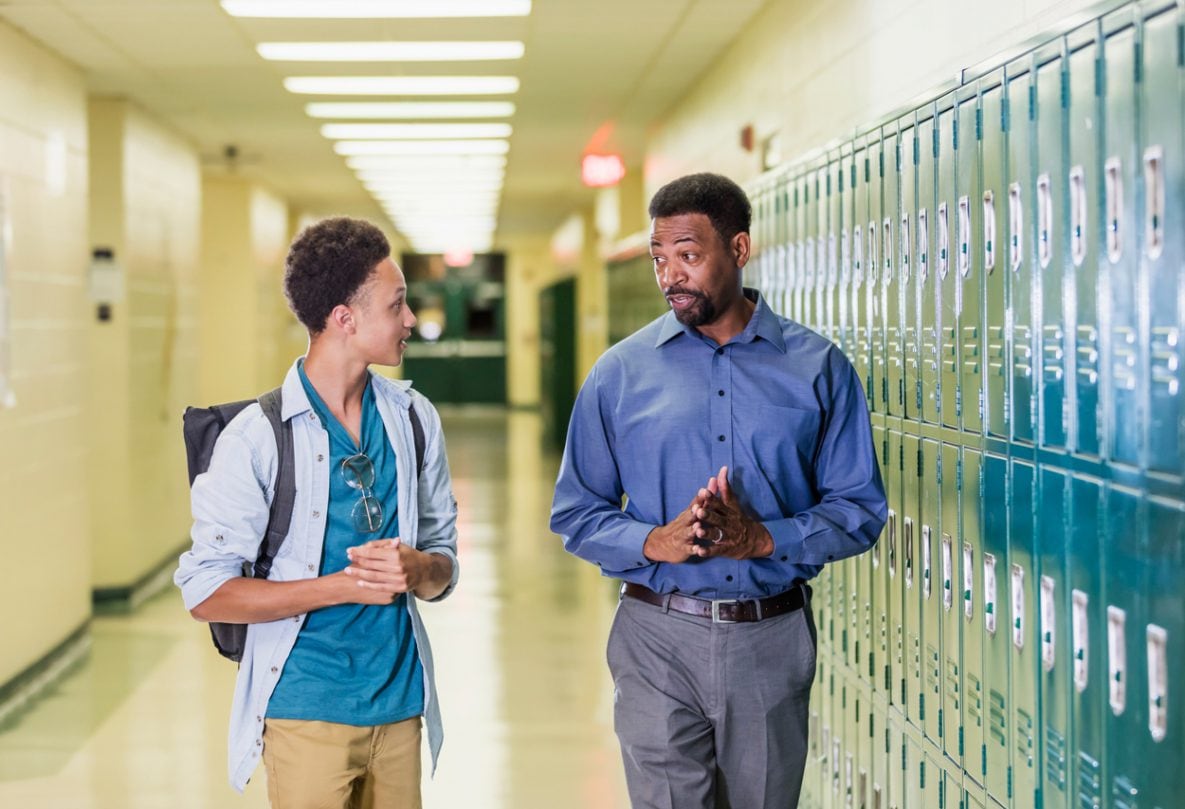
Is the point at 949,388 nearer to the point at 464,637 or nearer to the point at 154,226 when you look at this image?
the point at 464,637

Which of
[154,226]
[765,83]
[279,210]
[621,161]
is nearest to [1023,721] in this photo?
[765,83]

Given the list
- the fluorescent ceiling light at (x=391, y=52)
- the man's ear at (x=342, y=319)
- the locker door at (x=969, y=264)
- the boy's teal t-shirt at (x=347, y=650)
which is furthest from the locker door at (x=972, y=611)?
the fluorescent ceiling light at (x=391, y=52)

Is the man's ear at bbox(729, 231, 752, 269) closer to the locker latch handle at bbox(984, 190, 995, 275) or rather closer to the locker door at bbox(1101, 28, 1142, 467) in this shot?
the locker latch handle at bbox(984, 190, 995, 275)

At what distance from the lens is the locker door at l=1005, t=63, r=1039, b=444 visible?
2496 mm

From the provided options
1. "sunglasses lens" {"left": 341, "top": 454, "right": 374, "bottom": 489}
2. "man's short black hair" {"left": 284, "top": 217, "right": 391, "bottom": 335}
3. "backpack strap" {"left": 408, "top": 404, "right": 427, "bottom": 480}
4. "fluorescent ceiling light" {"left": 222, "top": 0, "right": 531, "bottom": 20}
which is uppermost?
"fluorescent ceiling light" {"left": 222, "top": 0, "right": 531, "bottom": 20}

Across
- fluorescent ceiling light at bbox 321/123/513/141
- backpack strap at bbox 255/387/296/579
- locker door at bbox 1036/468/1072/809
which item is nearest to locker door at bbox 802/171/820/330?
locker door at bbox 1036/468/1072/809

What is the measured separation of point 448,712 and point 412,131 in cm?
545

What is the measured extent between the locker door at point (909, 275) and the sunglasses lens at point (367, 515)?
1368 mm

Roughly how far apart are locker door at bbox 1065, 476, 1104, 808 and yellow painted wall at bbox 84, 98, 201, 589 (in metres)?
7.09

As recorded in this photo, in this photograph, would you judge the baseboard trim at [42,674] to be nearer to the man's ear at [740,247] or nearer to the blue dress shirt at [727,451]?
the blue dress shirt at [727,451]

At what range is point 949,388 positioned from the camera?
300 cm

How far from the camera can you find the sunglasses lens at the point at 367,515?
7.89 feet

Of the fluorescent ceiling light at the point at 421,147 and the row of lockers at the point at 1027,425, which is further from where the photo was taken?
the fluorescent ceiling light at the point at 421,147

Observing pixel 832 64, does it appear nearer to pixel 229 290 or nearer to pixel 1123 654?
pixel 1123 654
